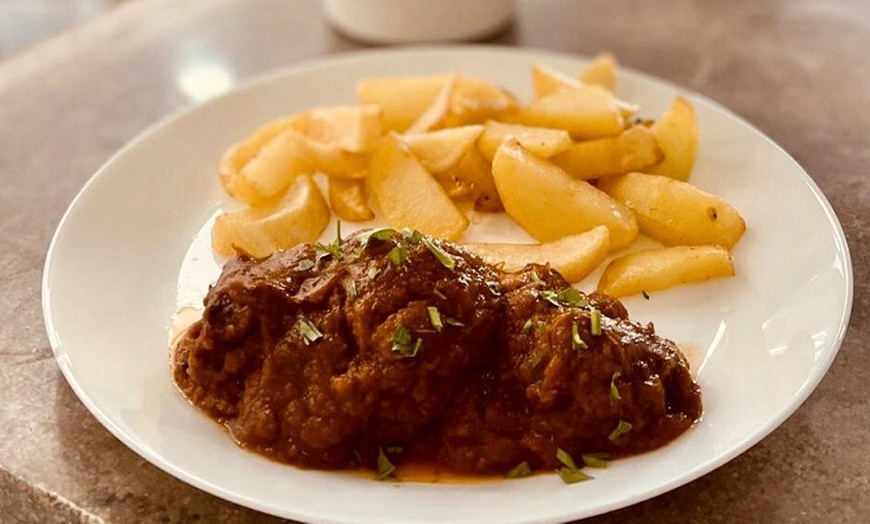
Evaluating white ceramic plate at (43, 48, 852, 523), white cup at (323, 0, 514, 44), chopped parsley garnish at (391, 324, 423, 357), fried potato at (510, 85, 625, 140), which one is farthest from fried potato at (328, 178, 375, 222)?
white cup at (323, 0, 514, 44)

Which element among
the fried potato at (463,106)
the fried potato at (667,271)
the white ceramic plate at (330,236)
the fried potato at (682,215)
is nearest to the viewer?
the white ceramic plate at (330,236)

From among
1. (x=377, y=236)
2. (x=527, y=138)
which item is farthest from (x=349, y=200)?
(x=377, y=236)

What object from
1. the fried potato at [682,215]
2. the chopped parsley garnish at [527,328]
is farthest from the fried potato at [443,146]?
the chopped parsley garnish at [527,328]

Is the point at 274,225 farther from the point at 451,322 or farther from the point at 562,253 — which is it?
the point at 451,322

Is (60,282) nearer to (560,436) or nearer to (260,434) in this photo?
(260,434)

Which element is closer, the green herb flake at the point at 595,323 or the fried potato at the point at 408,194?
the green herb flake at the point at 595,323

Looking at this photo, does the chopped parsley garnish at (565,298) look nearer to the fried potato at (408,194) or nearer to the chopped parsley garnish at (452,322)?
the chopped parsley garnish at (452,322)

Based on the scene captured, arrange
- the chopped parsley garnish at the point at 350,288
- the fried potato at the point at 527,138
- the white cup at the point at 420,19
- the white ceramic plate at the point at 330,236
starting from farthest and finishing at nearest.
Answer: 1. the white cup at the point at 420,19
2. the fried potato at the point at 527,138
3. the chopped parsley garnish at the point at 350,288
4. the white ceramic plate at the point at 330,236
